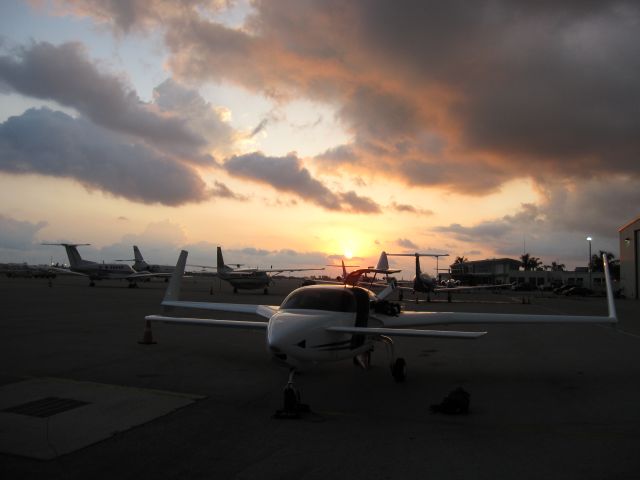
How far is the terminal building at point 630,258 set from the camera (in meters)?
55.9

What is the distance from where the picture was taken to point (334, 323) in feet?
26.4

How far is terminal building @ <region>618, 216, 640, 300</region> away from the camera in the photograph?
5588cm

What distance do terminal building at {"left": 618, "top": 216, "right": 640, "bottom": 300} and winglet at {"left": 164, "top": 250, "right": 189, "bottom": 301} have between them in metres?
59.0

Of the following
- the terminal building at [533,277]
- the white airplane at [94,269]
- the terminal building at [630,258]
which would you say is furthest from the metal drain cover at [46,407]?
the terminal building at [533,277]

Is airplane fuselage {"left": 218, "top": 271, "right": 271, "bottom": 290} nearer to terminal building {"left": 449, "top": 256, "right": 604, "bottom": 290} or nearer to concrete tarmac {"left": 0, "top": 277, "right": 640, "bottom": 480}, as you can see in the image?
concrete tarmac {"left": 0, "top": 277, "right": 640, "bottom": 480}

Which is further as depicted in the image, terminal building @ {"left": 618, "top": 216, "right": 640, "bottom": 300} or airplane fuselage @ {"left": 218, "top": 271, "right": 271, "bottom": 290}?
terminal building @ {"left": 618, "top": 216, "right": 640, "bottom": 300}

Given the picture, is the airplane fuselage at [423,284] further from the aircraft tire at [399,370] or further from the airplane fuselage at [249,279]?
the aircraft tire at [399,370]

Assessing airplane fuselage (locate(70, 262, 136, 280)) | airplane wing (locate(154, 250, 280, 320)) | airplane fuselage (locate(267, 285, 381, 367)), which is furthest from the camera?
airplane fuselage (locate(70, 262, 136, 280))

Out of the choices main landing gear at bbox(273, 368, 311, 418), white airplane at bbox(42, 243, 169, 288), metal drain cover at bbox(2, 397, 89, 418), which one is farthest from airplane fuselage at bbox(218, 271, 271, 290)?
main landing gear at bbox(273, 368, 311, 418)

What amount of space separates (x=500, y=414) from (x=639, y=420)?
1939mm

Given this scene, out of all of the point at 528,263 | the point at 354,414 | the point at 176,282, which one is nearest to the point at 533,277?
the point at 528,263

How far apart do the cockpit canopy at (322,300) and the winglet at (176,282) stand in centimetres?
478

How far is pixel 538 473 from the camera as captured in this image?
16.0 ft

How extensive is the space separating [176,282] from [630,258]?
6196 centimetres
